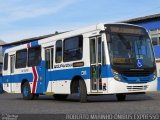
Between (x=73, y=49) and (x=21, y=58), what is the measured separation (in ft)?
20.9

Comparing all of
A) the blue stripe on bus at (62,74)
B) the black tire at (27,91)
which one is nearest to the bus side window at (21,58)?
the blue stripe on bus at (62,74)

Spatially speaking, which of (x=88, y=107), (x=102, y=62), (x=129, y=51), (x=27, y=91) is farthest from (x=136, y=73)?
(x=27, y=91)

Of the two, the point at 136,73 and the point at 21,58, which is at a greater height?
the point at 21,58

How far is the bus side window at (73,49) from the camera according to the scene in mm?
18703

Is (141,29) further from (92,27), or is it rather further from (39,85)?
(39,85)

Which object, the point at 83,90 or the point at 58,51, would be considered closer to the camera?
the point at 83,90

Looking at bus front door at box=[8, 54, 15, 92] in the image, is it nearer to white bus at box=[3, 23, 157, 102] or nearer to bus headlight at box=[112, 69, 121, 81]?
white bus at box=[3, 23, 157, 102]

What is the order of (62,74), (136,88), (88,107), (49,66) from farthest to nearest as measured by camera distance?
(49,66) < (62,74) < (136,88) < (88,107)

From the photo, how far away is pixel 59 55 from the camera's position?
2036cm

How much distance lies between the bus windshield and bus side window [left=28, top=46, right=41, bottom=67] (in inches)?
238

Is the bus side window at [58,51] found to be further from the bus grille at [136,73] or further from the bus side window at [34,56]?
the bus grille at [136,73]

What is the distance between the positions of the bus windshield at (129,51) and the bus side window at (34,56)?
19.8 ft

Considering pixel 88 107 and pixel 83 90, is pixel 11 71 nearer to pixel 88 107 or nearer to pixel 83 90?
pixel 83 90

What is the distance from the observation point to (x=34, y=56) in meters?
23.1
